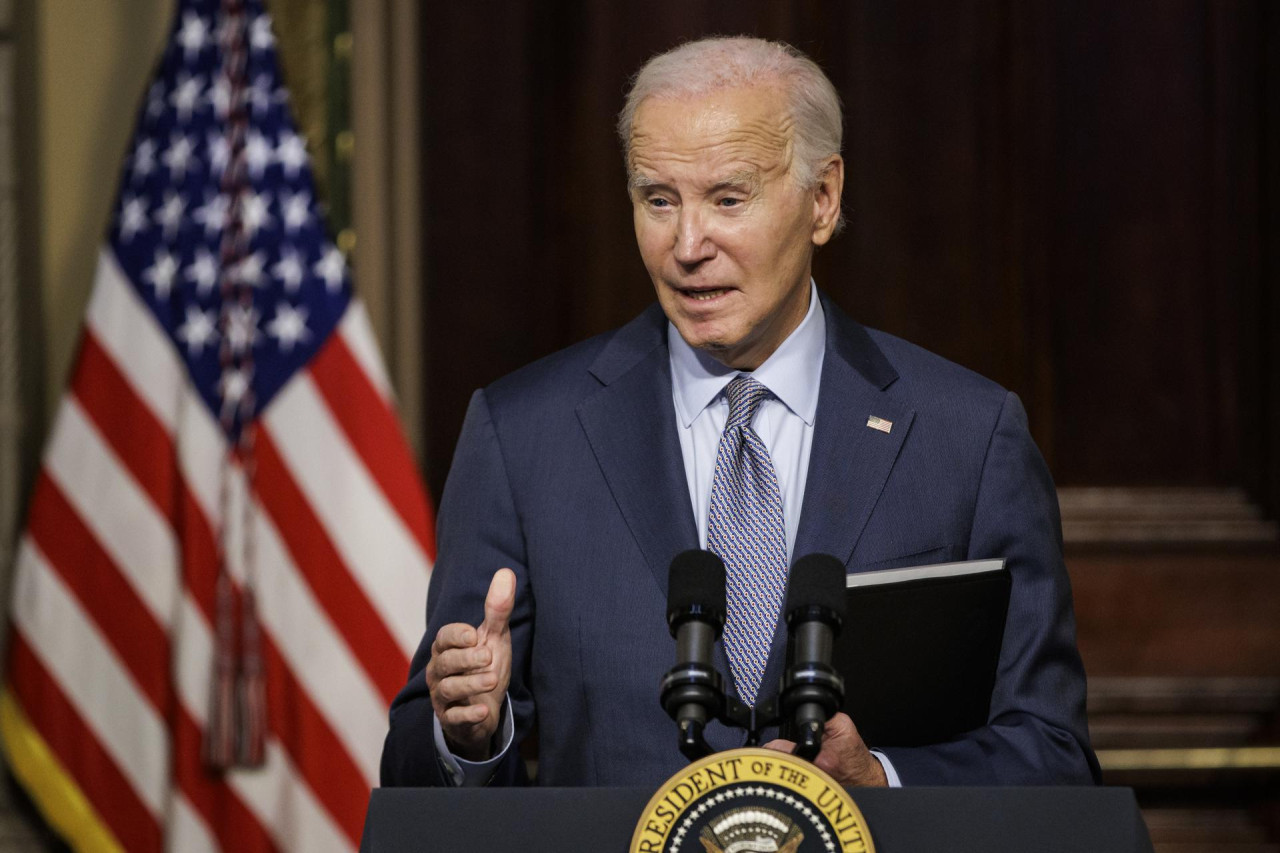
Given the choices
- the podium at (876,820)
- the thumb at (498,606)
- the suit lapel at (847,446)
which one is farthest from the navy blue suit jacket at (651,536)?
the podium at (876,820)

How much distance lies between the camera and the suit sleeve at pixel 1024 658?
1.71 m

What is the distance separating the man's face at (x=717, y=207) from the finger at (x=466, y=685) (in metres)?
0.57

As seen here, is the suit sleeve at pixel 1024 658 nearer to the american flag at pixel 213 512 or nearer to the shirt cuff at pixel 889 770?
the shirt cuff at pixel 889 770

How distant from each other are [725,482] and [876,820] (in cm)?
73

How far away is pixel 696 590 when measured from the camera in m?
1.29

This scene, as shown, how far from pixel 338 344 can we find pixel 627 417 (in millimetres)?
1458

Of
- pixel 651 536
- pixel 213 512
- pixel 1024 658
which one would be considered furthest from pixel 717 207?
pixel 213 512

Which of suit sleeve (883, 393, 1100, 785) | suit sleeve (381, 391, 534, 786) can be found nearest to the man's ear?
suit sleeve (883, 393, 1100, 785)

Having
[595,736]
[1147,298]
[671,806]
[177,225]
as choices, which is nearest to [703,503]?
[595,736]

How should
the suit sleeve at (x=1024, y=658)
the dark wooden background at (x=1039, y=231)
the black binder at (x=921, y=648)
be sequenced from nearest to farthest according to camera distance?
the black binder at (x=921, y=648) < the suit sleeve at (x=1024, y=658) < the dark wooden background at (x=1039, y=231)

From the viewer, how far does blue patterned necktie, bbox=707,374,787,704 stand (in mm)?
1839

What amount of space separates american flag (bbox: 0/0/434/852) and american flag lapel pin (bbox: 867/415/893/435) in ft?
4.92

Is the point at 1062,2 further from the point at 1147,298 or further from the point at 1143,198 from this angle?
the point at 1147,298

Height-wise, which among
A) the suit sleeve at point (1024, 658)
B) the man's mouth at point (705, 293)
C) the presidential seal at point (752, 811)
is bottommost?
the suit sleeve at point (1024, 658)
